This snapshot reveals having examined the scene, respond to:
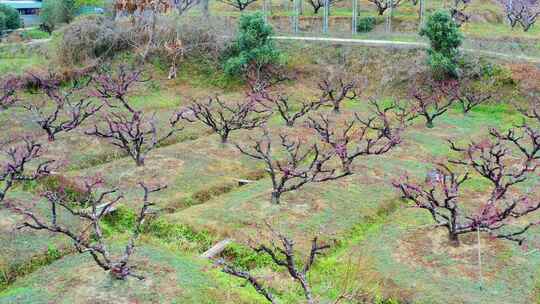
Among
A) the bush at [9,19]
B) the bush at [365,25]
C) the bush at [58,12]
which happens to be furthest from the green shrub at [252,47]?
the bush at [9,19]

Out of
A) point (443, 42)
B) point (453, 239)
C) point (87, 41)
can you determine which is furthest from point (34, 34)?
point (453, 239)

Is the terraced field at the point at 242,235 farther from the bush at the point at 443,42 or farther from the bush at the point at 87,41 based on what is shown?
the bush at the point at 87,41

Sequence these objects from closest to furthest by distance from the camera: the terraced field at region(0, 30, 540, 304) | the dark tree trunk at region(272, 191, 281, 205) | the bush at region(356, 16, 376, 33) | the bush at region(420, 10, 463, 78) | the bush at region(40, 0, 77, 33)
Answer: the terraced field at region(0, 30, 540, 304) < the dark tree trunk at region(272, 191, 281, 205) < the bush at region(420, 10, 463, 78) < the bush at region(356, 16, 376, 33) < the bush at region(40, 0, 77, 33)

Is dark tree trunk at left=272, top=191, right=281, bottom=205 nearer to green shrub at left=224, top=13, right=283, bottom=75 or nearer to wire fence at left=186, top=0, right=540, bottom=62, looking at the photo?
green shrub at left=224, top=13, right=283, bottom=75

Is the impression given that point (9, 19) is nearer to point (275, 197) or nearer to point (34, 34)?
point (34, 34)

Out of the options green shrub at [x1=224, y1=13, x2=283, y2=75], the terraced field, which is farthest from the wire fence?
the terraced field

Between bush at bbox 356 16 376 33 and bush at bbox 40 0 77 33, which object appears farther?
bush at bbox 40 0 77 33
